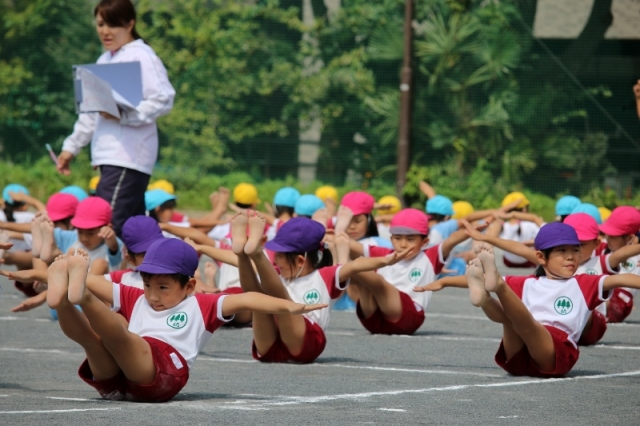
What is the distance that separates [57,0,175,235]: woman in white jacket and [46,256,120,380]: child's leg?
10.7 feet

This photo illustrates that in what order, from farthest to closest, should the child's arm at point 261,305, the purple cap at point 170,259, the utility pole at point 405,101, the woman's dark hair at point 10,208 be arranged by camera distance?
the utility pole at point 405,101 < the woman's dark hair at point 10,208 < the purple cap at point 170,259 < the child's arm at point 261,305

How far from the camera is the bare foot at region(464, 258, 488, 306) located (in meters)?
6.25

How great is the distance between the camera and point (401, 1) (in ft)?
63.6

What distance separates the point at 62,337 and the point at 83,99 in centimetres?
181

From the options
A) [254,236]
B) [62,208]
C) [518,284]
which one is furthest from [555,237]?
[62,208]

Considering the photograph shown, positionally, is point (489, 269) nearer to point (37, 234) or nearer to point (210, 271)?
point (37, 234)

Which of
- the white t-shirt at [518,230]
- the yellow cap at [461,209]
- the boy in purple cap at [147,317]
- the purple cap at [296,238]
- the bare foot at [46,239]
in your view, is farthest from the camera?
the yellow cap at [461,209]

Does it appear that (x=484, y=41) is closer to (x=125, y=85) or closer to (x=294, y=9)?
(x=294, y=9)

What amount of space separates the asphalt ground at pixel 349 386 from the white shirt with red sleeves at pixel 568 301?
0.33 meters

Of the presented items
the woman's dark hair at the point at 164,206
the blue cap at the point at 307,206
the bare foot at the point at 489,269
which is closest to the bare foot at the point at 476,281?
the bare foot at the point at 489,269

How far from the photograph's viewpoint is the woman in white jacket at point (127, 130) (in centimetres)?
899

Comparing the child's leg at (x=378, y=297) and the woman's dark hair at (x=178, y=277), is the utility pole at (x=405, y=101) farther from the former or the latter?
the woman's dark hair at (x=178, y=277)

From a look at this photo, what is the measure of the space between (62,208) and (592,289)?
520 centimetres

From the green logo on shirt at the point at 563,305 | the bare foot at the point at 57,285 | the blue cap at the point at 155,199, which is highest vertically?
the bare foot at the point at 57,285
